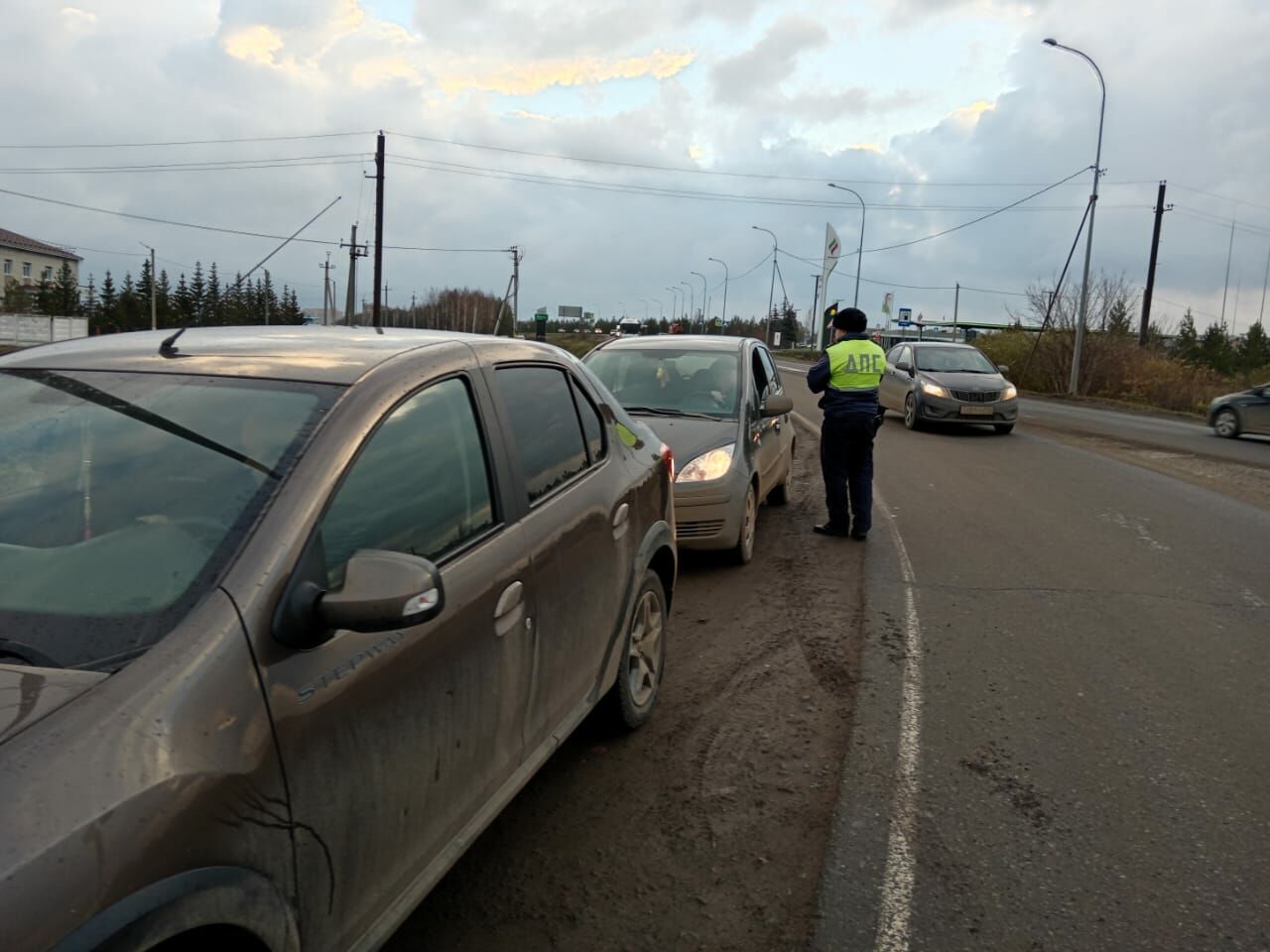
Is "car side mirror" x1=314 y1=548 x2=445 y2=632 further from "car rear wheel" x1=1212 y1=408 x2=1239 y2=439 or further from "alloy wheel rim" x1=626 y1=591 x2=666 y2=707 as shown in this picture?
"car rear wheel" x1=1212 y1=408 x2=1239 y2=439

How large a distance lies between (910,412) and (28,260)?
90076mm

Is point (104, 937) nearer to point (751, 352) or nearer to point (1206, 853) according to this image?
point (1206, 853)

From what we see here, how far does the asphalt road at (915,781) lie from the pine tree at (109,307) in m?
77.5

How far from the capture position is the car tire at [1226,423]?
2003 centimetres

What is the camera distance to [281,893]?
1.79m

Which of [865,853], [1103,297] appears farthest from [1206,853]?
[1103,297]

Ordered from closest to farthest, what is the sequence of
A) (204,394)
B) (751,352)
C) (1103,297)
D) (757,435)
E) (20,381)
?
(204,394) → (20,381) → (757,435) → (751,352) → (1103,297)

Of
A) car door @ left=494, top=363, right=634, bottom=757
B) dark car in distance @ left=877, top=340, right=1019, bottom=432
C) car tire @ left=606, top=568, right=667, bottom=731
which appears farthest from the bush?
car door @ left=494, top=363, right=634, bottom=757

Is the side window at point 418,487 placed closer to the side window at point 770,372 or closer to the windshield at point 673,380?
the windshield at point 673,380

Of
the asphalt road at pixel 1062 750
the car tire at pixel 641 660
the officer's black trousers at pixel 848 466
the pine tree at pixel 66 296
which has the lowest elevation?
the asphalt road at pixel 1062 750

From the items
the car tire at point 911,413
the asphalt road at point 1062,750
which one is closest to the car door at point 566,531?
the asphalt road at point 1062,750

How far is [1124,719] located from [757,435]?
→ 385 cm

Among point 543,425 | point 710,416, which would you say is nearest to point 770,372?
point 710,416

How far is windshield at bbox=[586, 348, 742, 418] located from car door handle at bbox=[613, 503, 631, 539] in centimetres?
374
